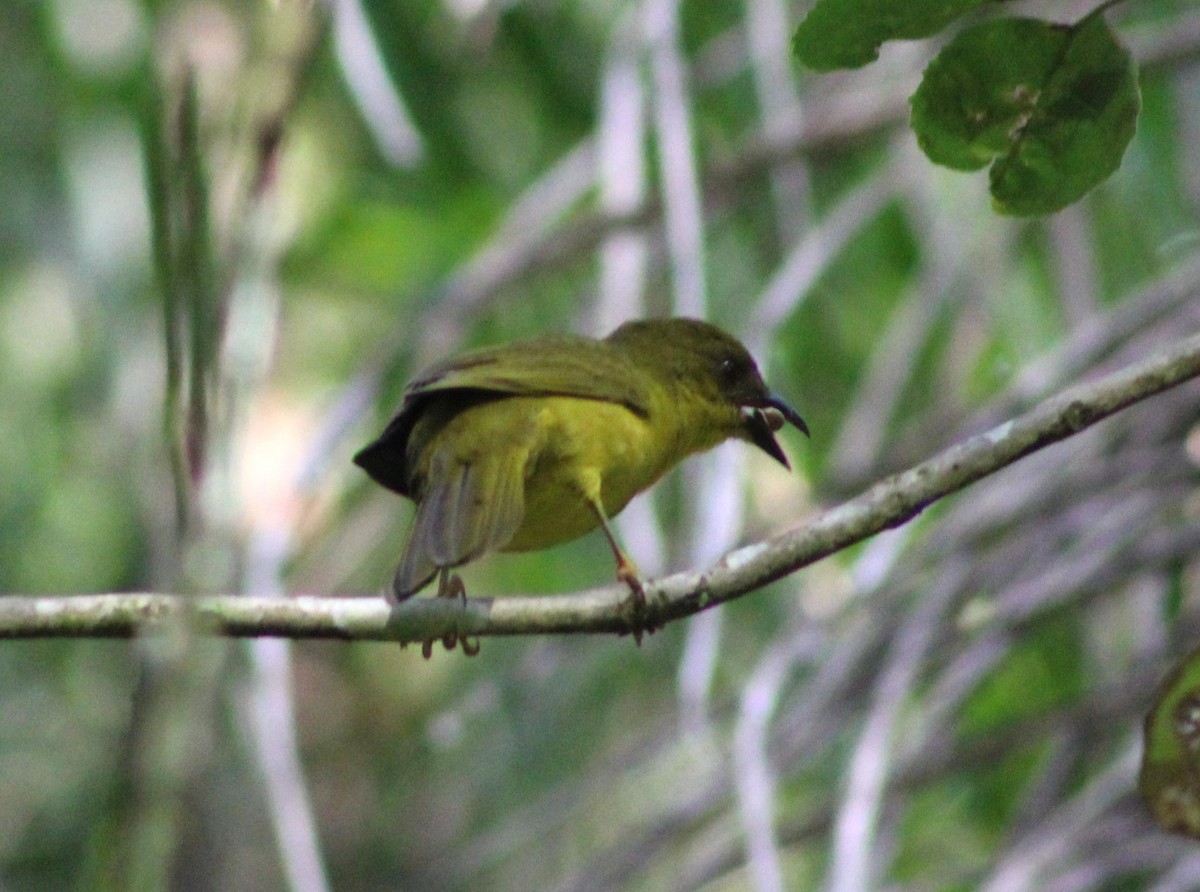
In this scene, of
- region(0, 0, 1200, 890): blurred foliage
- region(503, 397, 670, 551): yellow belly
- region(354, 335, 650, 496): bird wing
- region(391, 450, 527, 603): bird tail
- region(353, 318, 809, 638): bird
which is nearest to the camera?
region(391, 450, 527, 603): bird tail

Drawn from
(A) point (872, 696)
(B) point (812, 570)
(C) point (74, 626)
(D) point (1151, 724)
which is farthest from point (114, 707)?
(D) point (1151, 724)

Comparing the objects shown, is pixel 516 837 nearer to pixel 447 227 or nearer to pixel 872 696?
pixel 872 696

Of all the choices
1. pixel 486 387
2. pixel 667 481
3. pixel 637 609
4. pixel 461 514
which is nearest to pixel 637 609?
pixel 637 609

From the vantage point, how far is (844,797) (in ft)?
11.1

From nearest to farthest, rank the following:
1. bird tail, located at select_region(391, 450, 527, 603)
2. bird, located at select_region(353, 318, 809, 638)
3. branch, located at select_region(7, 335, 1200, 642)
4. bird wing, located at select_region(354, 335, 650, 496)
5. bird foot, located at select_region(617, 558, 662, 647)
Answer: branch, located at select_region(7, 335, 1200, 642)
bird foot, located at select_region(617, 558, 662, 647)
bird tail, located at select_region(391, 450, 527, 603)
bird, located at select_region(353, 318, 809, 638)
bird wing, located at select_region(354, 335, 650, 496)

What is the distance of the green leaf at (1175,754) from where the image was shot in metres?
2.12

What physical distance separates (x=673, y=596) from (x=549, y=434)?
1.18 meters

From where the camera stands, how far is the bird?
3064 millimetres

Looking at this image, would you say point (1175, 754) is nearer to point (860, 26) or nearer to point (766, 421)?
point (860, 26)

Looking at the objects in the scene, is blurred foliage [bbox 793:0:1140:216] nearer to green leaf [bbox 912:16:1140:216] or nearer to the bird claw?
green leaf [bbox 912:16:1140:216]

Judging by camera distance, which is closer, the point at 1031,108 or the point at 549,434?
the point at 1031,108

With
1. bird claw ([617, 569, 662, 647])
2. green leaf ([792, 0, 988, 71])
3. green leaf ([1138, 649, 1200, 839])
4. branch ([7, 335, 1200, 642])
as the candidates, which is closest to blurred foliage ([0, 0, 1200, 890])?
branch ([7, 335, 1200, 642])

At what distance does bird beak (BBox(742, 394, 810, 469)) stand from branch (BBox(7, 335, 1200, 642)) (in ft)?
5.42

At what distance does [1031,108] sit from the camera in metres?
2.16
